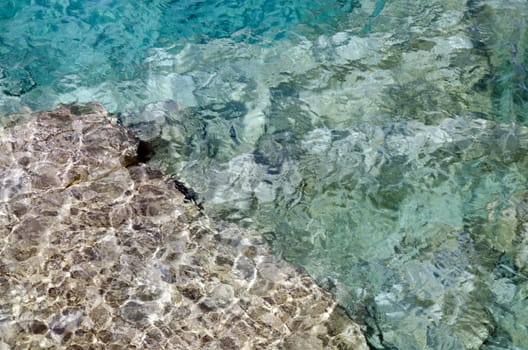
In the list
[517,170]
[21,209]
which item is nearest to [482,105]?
[517,170]

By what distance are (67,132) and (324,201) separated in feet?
8.43

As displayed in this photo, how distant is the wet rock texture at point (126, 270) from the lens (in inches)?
158

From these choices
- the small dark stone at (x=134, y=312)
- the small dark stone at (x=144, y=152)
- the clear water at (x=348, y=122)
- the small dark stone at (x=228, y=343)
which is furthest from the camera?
the small dark stone at (x=144, y=152)

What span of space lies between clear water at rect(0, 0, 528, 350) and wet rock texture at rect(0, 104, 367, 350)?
40cm

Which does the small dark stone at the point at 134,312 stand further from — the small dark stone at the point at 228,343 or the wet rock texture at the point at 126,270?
the small dark stone at the point at 228,343

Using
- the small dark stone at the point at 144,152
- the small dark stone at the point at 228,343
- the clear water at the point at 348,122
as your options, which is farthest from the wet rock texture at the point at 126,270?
the clear water at the point at 348,122

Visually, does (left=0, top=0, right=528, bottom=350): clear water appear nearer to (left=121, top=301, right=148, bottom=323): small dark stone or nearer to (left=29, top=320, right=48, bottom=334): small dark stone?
(left=121, top=301, right=148, bottom=323): small dark stone

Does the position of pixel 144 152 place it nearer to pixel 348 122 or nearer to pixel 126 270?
pixel 126 270

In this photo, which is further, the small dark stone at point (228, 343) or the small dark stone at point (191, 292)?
the small dark stone at point (191, 292)

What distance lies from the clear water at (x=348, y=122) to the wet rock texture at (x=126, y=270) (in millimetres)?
400

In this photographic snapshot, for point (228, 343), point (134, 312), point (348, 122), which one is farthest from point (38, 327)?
point (348, 122)

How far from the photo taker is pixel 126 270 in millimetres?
4363

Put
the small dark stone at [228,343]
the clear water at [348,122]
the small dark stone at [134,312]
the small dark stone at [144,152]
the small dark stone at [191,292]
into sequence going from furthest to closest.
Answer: the small dark stone at [144,152] → the clear water at [348,122] → the small dark stone at [191,292] → the small dark stone at [134,312] → the small dark stone at [228,343]

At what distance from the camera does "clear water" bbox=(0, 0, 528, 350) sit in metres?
4.66
